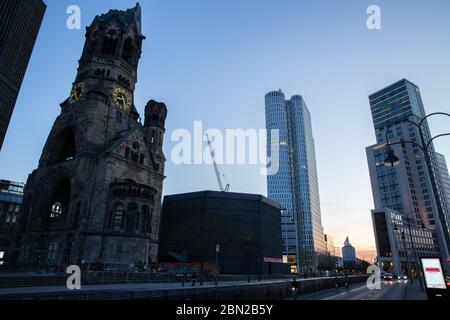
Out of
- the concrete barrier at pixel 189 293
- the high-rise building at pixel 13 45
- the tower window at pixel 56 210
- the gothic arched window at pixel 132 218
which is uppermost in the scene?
the high-rise building at pixel 13 45

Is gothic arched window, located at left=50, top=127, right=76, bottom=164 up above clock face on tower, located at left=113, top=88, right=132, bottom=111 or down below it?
below

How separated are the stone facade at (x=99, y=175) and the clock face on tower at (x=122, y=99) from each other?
0.24 m

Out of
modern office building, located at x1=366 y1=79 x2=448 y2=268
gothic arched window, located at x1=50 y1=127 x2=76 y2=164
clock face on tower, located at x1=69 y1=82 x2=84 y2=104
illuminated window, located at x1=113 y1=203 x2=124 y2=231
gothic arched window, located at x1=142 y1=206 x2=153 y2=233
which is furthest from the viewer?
modern office building, located at x1=366 y1=79 x2=448 y2=268

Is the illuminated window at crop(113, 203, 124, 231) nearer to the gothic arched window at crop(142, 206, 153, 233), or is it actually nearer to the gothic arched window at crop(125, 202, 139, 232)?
the gothic arched window at crop(125, 202, 139, 232)

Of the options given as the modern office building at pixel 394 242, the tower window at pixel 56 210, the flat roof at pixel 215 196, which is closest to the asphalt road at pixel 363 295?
the tower window at pixel 56 210

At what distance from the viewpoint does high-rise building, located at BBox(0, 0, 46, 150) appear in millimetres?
93750

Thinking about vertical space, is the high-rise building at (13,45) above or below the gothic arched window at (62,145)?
above

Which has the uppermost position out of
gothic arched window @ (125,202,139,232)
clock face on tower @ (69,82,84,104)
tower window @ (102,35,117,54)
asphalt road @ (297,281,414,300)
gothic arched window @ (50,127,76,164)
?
tower window @ (102,35,117,54)

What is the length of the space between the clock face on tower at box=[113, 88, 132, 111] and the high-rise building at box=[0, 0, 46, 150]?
52687 millimetres

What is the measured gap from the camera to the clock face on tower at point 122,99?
64.1 meters

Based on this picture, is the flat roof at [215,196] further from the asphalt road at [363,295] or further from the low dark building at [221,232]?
the asphalt road at [363,295]

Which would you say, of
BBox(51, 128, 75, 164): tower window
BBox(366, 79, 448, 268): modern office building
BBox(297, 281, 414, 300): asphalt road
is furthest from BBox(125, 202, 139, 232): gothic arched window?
BBox(366, 79, 448, 268): modern office building

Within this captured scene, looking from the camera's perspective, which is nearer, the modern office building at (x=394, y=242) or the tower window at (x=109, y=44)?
the tower window at (x=109, y=44)
